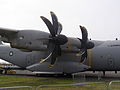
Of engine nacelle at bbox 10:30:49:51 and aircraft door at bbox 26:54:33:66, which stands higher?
engine nacelle at bbox 10:30:49:51

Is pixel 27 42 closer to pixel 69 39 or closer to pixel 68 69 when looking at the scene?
pixel 69 39

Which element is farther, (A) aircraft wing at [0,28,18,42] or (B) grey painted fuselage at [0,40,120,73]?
(B) grey painted fuselage at [0,40,120,73]

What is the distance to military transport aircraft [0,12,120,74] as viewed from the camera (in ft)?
65.2

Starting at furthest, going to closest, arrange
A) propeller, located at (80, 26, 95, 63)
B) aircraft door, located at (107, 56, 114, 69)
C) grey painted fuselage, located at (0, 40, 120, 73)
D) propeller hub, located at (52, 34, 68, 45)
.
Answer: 1. aircraft door, located at (107, 56, 114, 69)
2. grey painted fuselage, located at (0, 40, 120, 73)
3. propeller, located at (80, 26, 95, 63)
4. propeller hub, located at (52, 34, 68, 45)

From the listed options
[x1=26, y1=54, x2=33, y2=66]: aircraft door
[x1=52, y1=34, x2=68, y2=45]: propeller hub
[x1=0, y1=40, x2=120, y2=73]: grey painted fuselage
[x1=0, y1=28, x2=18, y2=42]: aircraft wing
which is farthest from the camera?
[x1=26, y1=54, x2=33, y2=66]: aircraft door

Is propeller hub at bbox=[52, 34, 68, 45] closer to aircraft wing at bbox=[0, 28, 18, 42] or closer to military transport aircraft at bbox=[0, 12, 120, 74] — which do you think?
military transport aircraft at bbox=[0, 12, 120, 74]

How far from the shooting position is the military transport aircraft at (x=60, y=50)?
1986cm

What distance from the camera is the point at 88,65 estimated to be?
24031 mm

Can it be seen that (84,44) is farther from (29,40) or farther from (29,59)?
(29,59)

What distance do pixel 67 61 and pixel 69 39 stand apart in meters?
3.28

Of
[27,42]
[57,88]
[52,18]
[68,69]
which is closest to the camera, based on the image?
[57,88]

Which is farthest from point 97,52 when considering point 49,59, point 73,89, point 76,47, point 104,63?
point 73,89

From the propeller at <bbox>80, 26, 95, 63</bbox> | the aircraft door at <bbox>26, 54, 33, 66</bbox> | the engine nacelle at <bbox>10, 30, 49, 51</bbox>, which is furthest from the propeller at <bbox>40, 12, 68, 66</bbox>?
the aircraft door at <bbox>26, 54, 33, 66</bbox>

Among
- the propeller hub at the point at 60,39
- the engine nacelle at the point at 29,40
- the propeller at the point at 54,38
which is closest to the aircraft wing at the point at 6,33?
the engine nacelle at the point at 29,40
